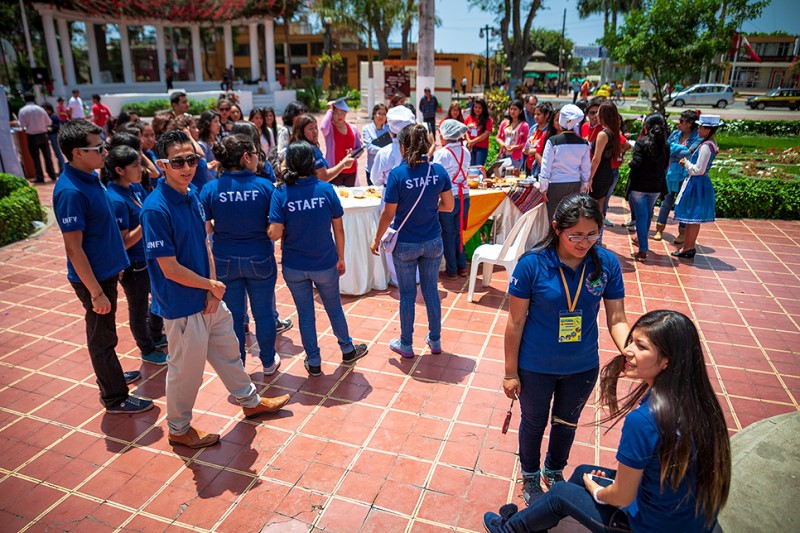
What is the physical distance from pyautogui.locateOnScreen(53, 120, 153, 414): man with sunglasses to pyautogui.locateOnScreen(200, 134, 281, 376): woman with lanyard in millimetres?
657

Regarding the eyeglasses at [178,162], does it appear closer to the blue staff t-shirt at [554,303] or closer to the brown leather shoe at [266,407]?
the brown leather shoe at [266,407]

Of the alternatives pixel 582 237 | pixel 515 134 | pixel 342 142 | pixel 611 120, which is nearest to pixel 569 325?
pixel 582 237

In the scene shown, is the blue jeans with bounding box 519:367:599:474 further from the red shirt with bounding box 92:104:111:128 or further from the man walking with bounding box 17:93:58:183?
the red shirt with bounding box 92:104:111:128

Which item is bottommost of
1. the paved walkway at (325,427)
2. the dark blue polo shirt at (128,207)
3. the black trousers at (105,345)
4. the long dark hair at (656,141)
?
the paved walkway at (325,427)

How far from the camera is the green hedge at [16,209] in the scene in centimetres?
756

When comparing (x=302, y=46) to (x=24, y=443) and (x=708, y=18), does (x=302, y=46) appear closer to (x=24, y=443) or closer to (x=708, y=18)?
(x=708, y=18)

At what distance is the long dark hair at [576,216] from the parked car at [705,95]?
34.5 metres

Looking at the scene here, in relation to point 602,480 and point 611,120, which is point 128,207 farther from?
point 611,120

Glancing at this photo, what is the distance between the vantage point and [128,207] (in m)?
4.03

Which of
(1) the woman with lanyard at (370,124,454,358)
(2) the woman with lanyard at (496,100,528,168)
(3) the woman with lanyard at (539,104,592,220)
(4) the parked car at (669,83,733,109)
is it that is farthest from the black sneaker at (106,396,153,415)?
(4) the parked car at (669,83,733,109)

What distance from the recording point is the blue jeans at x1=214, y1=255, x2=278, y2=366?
381 cm

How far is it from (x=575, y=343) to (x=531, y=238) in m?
4.14

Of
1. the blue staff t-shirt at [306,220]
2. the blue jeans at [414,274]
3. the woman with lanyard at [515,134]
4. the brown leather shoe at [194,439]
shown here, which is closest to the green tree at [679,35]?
the woman with lanyard at [515,134]

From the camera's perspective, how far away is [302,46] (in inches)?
2117
